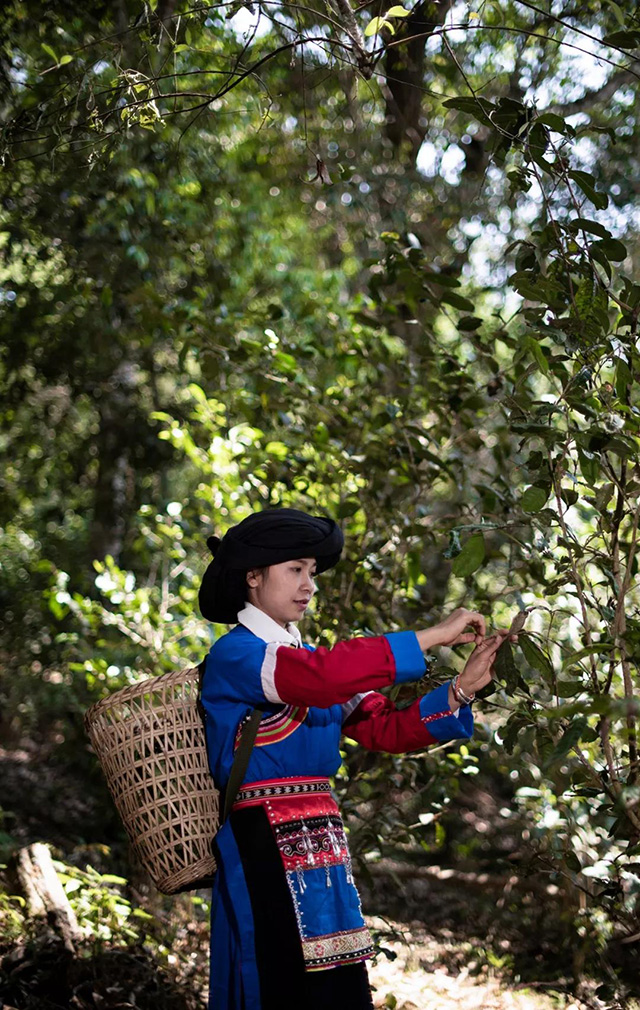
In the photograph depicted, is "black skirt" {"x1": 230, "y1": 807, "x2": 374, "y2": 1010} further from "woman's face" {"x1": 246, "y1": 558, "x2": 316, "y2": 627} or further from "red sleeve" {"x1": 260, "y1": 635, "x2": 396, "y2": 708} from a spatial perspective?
"woman's face" {"x1": 246, "y1": 558, "x2": 316, "y2": 627}

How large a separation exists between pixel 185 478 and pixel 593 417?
26.2ft

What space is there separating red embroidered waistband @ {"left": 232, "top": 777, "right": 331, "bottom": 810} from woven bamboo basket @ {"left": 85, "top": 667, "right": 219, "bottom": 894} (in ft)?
0.52

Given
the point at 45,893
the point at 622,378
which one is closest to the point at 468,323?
the point at 622,378

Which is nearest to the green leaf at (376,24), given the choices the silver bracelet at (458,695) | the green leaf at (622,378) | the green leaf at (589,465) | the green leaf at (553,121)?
the green leaf at (553,121)

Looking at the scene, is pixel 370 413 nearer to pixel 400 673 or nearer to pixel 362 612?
pixel 362 612

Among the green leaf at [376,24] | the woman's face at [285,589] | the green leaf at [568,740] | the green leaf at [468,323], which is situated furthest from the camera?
the green leaf at [468,323]

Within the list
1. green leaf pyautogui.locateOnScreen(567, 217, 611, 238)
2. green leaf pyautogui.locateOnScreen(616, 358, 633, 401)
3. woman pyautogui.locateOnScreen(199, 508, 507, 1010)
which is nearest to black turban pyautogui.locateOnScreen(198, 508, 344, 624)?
→ woman pyautogui.locateOnScreen(199, 508, 507, 1010)

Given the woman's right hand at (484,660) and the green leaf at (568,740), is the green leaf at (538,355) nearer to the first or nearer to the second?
the woman's right hand at (484,660)

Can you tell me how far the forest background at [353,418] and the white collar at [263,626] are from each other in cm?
45

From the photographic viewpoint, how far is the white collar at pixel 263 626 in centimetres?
228

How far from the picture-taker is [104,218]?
17.4 ft

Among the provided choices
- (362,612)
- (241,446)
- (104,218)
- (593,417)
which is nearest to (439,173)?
Result: (104,218)

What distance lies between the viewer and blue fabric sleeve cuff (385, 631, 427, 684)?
6.51 ft

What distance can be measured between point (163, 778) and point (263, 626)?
1.38 ft
